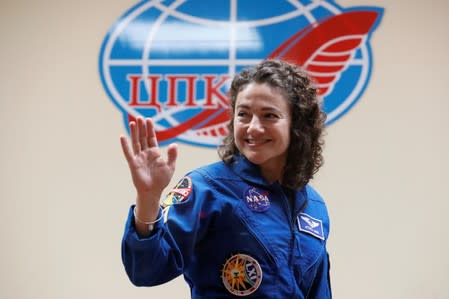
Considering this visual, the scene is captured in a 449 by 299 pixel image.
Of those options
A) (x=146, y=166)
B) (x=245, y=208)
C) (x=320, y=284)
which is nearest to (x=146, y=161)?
(x=146, y=166)

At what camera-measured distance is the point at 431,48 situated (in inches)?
107

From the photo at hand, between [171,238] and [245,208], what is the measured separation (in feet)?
0.71

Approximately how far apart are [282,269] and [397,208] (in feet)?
5.50

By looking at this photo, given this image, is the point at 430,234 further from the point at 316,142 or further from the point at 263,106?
the point at 263,106

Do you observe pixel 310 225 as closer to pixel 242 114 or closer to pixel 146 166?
pixel 242 114

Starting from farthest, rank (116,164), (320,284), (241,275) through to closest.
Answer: (116,164), (320,284), (241,275)

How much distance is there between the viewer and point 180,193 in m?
1.19

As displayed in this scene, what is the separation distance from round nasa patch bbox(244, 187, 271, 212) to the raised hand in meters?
0.26

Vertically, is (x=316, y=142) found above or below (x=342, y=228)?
above

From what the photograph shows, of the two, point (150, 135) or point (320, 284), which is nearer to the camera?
point (150, 135)

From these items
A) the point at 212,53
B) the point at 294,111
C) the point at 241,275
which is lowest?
the point at 241,275

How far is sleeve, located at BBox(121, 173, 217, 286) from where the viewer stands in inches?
40.6

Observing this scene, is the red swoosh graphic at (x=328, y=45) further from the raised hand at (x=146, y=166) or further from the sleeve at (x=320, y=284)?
the raised hand at (x=146, y=166)

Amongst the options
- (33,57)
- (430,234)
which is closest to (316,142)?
(430,234)
